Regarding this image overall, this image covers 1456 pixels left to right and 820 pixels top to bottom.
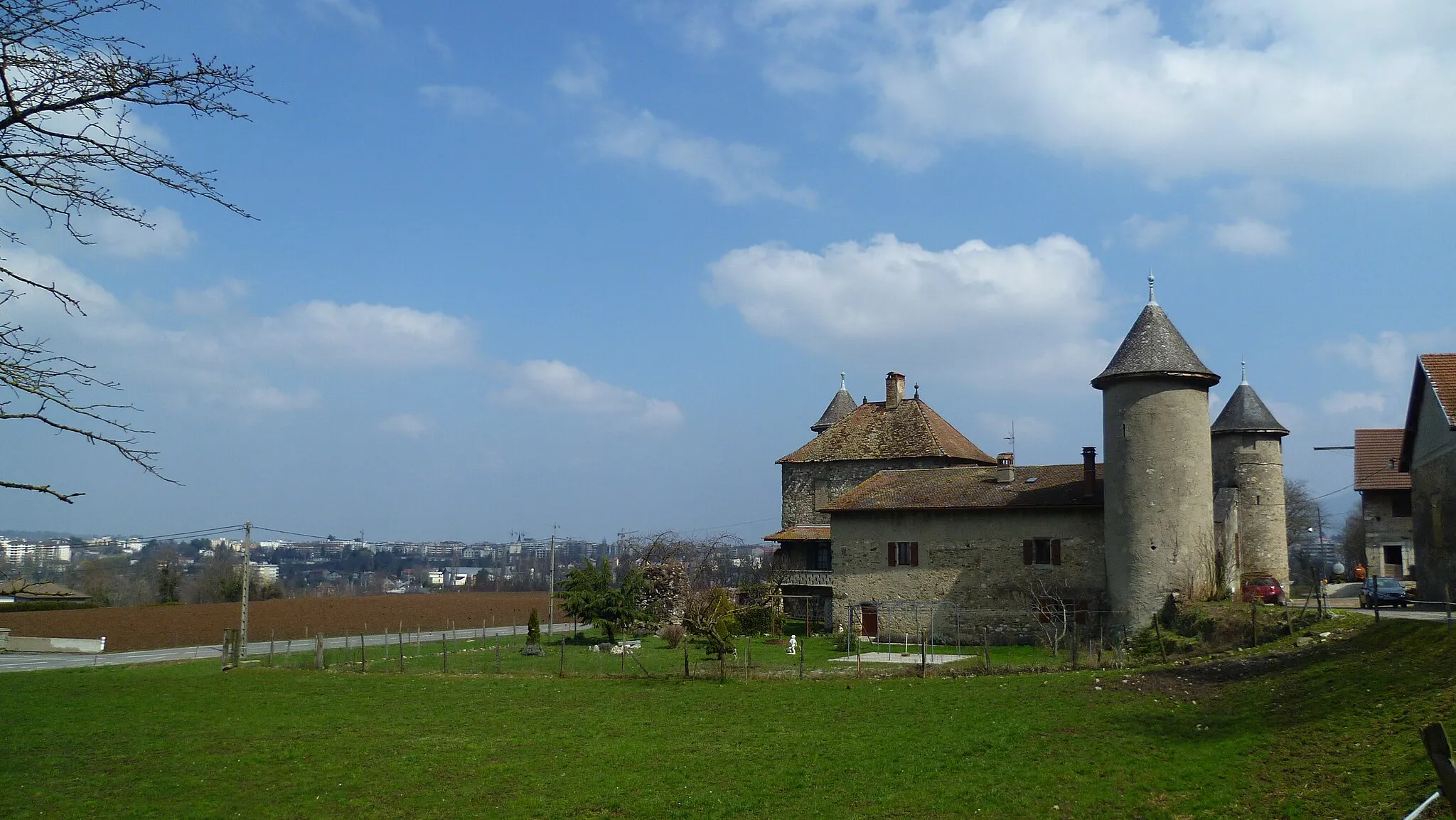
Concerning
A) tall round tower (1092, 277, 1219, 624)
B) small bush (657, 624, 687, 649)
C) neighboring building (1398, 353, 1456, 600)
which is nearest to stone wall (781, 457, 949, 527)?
small bush (657, 624, 687, 649)

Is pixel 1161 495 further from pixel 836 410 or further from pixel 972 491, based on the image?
pixel 836 410

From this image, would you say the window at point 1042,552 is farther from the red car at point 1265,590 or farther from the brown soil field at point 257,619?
the brown soil field at point 257,619

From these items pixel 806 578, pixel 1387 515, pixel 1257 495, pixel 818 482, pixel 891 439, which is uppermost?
pixel 891 439

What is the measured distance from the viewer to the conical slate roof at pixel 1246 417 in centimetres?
3969

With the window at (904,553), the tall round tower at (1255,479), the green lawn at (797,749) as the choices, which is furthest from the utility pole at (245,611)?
the tall round tower at (1255,479)

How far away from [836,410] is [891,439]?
9.65 metres

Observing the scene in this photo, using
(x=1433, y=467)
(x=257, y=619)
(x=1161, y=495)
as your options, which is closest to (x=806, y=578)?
(x=1161, y=495)

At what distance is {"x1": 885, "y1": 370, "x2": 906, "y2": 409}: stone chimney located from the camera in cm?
5503

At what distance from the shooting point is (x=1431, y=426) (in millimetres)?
27984

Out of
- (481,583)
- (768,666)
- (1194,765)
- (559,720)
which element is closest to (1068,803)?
(1194,765)

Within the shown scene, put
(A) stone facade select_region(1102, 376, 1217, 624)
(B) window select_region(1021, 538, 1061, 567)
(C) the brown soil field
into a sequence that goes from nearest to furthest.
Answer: (A) stone facade select_region(1102, 376, 1217, 624), (B) window select_region(1021, 538, 1061, 567), (C) the brown soil field

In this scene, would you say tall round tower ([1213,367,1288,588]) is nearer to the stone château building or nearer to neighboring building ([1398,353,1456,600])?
the stone château building

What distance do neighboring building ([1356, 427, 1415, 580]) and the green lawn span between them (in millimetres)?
31636

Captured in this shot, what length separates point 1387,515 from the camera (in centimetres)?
5034
